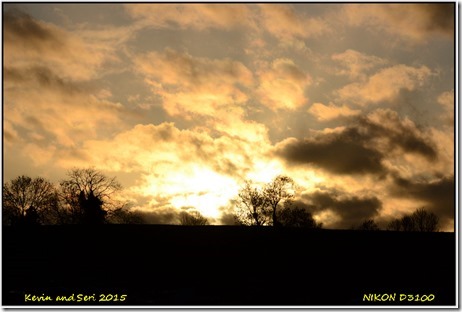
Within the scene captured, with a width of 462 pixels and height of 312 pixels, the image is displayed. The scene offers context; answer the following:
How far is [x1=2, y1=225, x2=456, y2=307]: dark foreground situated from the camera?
903 inches

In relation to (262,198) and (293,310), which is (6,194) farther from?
(293,310)

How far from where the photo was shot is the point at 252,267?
100 ft

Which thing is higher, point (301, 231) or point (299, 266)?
point (301, 231)

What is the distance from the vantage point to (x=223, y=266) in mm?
30359

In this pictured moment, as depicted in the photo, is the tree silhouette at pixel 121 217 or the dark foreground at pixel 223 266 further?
the tree silhouette at pixel 121 217

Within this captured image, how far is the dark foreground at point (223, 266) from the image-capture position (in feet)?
75.3

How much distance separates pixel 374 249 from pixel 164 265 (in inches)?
725

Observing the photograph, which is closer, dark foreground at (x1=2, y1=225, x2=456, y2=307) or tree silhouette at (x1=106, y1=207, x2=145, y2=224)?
dark foreground at (x1=2, y1=225, x2=456, y2=307)

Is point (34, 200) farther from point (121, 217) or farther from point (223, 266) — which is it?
point (223, 266)

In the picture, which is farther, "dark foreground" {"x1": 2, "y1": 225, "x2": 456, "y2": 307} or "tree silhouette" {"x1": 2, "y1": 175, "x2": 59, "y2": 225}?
"tree silhouette" {"x1": 2, "y1": 175, "x2": 59, "y2": 225}

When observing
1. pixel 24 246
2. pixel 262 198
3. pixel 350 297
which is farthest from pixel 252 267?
pixel 262 198

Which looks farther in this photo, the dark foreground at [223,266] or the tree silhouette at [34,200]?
the tree silhouette at [34,200]

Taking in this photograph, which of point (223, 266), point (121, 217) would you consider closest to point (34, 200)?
point (121, 217)

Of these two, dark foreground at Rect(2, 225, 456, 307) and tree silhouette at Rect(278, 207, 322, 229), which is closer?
dark foreground at Rect(2, 225, 456, 307)
